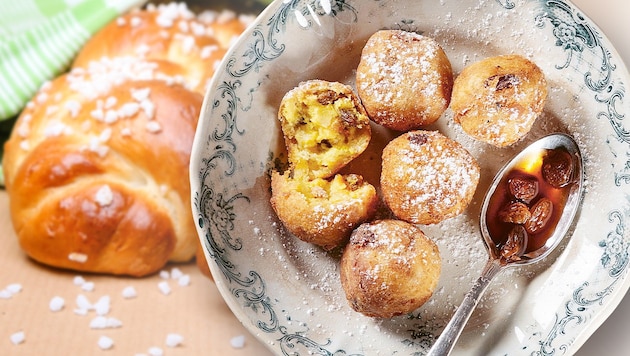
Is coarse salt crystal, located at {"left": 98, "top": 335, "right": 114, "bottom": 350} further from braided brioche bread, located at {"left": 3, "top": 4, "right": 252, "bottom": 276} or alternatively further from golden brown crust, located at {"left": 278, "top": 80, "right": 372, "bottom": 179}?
golden brown crust, located at {"left": 278, "top": 80, "right": 372, "bottom": 179}

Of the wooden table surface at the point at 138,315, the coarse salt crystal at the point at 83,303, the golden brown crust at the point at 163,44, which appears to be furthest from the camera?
the golden brown crust at the point at 163,44

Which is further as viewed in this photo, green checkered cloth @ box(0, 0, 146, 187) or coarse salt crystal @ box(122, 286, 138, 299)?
green checkered cloth @ box(0, 0, 146, 187)

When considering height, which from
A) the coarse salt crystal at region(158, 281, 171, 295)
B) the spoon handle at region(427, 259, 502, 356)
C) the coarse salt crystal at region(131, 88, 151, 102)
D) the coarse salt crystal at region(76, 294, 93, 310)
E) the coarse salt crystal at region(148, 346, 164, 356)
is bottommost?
the coarse salt crystal at region(76, 294, 93, 310)

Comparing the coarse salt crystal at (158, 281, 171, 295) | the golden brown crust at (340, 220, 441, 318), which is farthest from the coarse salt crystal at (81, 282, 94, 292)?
the golden brown crust at (340, 220, 441, 318)

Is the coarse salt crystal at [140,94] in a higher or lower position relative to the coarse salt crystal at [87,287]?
higher

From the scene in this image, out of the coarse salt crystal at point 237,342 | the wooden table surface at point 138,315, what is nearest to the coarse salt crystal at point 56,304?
the wooden table surface at point 138,315

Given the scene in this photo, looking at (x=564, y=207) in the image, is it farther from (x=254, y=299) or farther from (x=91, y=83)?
(x=91, y=83)

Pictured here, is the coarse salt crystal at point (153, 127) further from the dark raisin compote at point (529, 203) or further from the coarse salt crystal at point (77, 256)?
the dark raisin compote at point (529, 203)
